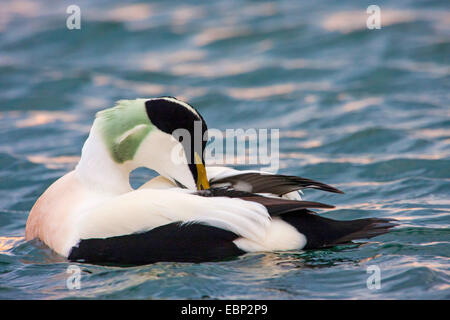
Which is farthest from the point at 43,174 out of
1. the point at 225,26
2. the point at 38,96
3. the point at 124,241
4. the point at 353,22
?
the point at 353,22

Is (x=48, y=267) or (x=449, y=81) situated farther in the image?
(x=449, y=81)

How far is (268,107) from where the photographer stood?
27.7 feet

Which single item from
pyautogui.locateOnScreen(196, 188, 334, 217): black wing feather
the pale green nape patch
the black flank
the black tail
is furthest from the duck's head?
the black tail

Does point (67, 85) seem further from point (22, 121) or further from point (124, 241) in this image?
point (124, 241)

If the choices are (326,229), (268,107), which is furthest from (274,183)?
(268,107)

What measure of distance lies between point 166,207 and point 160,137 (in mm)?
591

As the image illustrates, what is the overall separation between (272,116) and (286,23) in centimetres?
285

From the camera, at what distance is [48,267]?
4309 mm

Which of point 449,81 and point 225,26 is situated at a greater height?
point 225,26

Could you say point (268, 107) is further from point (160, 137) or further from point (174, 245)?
point (174, 245)

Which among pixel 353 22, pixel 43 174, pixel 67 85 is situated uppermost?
pixel 353 22

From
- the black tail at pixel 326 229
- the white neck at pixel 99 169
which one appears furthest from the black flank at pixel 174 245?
the white neck at pixel 99 169

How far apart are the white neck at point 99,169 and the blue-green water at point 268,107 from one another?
51cm

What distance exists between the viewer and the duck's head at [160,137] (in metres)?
4.39
